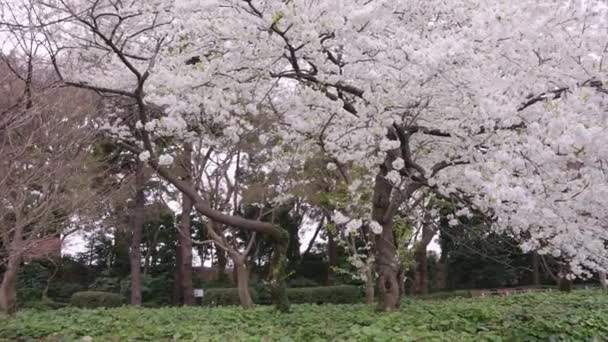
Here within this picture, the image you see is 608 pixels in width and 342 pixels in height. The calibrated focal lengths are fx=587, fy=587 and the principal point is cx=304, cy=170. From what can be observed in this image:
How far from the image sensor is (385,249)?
311 inches

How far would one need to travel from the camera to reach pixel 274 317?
7.51 meters

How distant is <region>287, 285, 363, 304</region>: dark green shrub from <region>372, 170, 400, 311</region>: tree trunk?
361 inches

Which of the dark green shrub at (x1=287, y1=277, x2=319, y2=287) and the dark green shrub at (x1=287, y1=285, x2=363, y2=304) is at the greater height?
the dark green shrub at (x1=287, y1=277, x2=319, y2=287)

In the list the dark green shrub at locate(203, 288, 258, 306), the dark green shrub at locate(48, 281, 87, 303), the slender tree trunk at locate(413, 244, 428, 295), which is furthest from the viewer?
the dark green shrub at locate(48, 281, 87, 303)

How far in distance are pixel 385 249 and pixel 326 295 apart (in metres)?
9.61

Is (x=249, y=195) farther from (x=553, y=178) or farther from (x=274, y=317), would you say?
(x=553, y=178)

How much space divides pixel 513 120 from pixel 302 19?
7.42 ft

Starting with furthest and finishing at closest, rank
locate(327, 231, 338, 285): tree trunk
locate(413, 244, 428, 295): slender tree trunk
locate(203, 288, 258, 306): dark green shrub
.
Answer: locate(327, 231, 338, 285): tree trunk < locate(413, 244, 428, 295): slender tree trunk < locate(203, 288, 258, 306): dark green shrub

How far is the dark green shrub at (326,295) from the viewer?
17.1m

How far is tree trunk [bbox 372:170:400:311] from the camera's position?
785 centimetres

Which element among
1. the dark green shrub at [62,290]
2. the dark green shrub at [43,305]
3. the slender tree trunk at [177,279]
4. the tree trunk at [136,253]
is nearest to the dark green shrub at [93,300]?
the tree trunk at [136,253]

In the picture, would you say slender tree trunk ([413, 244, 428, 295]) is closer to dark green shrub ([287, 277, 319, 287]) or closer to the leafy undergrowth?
dark green shrub ([287, 277, 319, 287])

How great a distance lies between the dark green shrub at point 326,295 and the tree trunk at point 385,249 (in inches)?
361

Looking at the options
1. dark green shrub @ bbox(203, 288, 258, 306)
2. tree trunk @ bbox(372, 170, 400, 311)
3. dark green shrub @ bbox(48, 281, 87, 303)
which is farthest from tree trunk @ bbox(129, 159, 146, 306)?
tree trunk @ bbox(372, 170, 400, 311)
